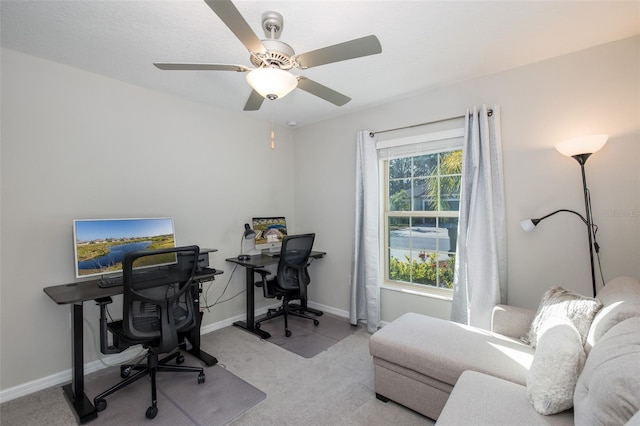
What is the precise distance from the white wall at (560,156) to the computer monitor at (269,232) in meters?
1.83

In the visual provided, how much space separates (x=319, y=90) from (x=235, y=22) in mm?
722

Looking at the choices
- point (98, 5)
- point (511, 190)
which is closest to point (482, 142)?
point (511, 190)

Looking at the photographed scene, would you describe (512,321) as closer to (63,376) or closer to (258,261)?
(258,261)

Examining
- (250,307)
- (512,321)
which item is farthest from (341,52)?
(250,307)

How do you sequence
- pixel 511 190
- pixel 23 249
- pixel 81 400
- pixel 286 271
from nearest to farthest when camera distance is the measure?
pixel 81 400 < pixel 23 249 < pixel 511 190 < pixel 286 271

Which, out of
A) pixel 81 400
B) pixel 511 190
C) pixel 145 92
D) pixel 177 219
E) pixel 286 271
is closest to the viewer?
pixel 81 400

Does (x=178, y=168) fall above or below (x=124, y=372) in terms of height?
above

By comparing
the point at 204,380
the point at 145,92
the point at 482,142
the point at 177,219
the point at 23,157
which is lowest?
the point at 204,380

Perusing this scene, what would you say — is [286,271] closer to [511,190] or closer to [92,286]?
[92,286]

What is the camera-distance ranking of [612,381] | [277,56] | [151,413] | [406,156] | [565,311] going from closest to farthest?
1. [612,381]
2. [277,56]
3. [565,311]
4. [151,413]
5. [406,156]

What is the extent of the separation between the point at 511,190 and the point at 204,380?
118 inches

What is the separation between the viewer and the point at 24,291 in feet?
7.22

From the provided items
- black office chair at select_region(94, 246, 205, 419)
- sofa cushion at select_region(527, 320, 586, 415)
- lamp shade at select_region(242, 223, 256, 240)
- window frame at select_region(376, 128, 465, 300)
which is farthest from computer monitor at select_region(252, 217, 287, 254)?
sofa cushion at select_region(527, 320, 586, 415)

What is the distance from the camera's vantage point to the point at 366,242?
10.9 ft
